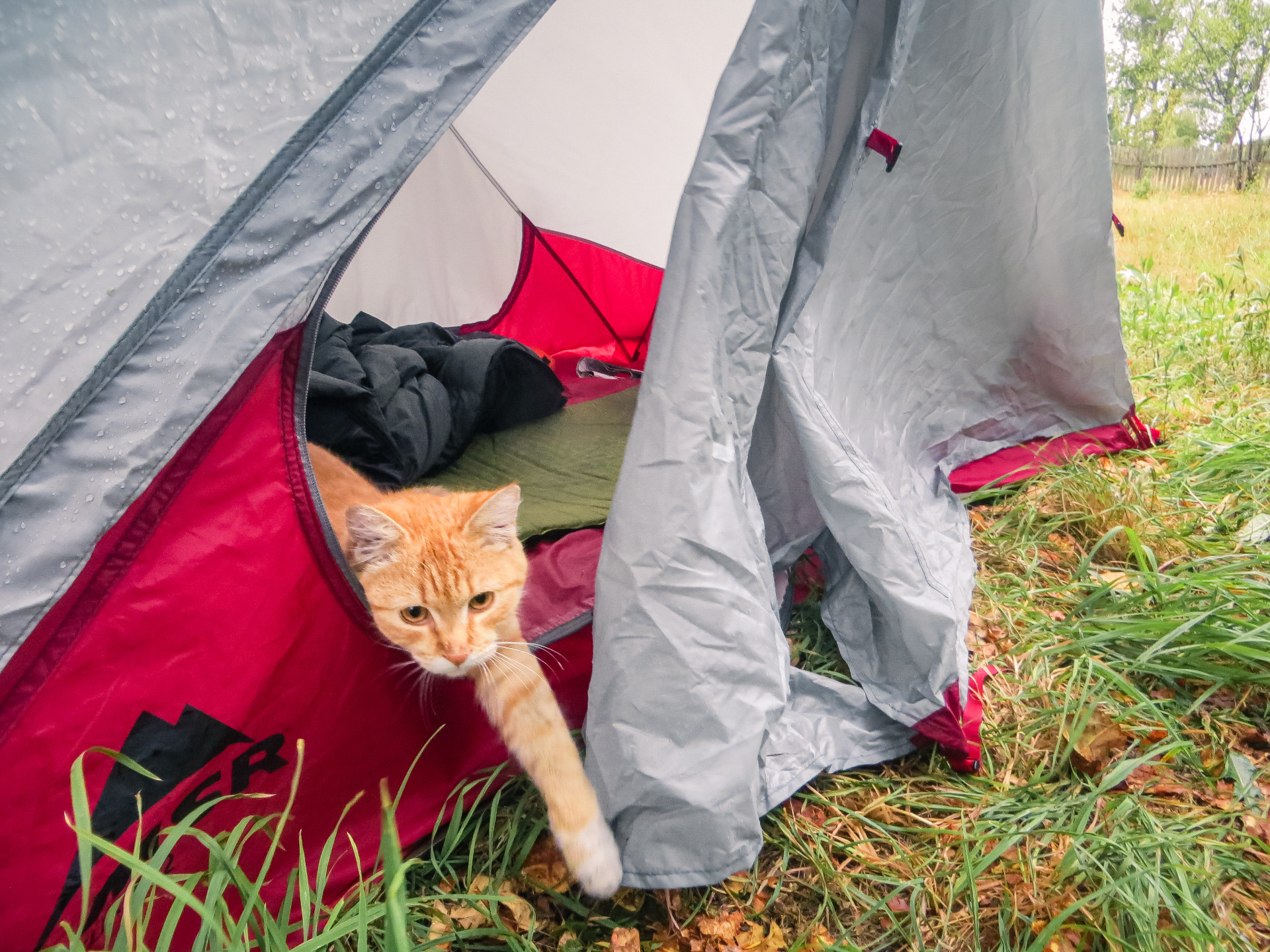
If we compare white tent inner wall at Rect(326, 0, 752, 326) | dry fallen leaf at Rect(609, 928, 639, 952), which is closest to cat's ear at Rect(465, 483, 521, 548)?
dry fallen leaf at Rect(609, 928, 639, 952)

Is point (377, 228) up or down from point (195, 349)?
up

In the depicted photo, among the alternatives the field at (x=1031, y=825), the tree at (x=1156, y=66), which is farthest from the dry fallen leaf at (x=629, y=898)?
the tree at (x=1156, y=66)

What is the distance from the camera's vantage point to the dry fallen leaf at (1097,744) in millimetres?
1028

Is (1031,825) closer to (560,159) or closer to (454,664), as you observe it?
(454,664)

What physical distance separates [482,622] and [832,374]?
76cm

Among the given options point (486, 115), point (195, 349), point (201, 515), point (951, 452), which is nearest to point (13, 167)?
point (195, 349)

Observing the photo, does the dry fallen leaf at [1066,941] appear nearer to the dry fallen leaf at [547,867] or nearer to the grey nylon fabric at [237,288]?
the dry fallen leaf at [547,867]

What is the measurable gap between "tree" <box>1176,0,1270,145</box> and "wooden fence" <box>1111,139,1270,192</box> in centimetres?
10

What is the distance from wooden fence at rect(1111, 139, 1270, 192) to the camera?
400 centimetres

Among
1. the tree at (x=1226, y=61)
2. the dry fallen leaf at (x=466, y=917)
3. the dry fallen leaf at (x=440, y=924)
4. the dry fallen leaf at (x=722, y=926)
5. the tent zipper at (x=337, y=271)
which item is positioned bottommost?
the dry fallen leaf at (x=722, y=926)

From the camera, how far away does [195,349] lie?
0.63m

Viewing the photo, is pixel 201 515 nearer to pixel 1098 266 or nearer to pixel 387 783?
pixel 387 783

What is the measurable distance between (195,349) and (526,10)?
485mm

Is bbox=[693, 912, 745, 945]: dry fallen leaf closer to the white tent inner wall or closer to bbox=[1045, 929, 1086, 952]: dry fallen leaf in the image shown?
bbox=[1045, 929, 1086, 952]: dry fallen leaf
